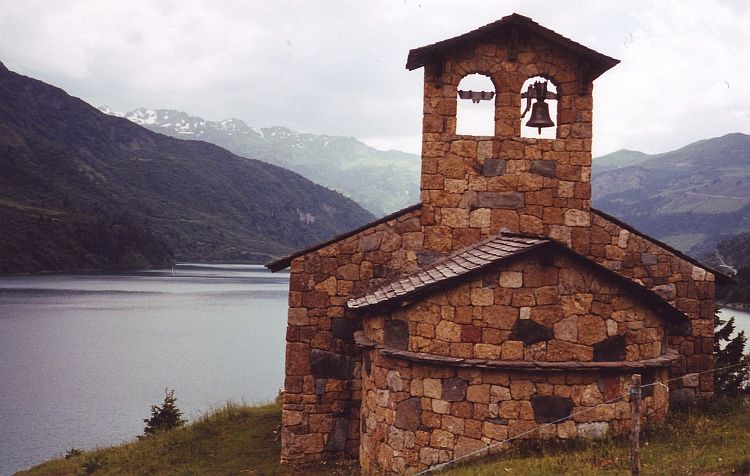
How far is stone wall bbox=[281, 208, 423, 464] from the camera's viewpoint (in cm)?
1005

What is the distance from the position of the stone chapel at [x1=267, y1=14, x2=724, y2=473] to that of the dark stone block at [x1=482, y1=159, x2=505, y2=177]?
2cm

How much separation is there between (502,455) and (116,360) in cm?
3300

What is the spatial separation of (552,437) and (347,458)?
3.79m

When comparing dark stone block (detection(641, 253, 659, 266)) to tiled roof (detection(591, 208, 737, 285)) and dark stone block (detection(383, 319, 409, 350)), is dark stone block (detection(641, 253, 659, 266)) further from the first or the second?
dark stone block (detection(383, 319, 409, 350))

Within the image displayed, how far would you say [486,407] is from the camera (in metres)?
7.57

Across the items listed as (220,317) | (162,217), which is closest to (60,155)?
(162,217)

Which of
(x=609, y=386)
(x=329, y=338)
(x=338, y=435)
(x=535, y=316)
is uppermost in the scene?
(x=535, y=316)

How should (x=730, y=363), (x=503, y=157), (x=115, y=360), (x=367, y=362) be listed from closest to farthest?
1. (x=367, y=362)
2. (x=503, y=157)
3. (x=730, y=363)
4. (x=115, y=360)

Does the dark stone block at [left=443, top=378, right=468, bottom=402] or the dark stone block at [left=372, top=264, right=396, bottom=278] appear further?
the dark stone block at [left=372, top=264, right=396, bottom=278]

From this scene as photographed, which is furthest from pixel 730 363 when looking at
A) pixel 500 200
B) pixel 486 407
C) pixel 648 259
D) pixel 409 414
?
pixel 409 414

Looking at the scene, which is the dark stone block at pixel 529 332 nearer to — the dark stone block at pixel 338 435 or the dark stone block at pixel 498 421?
the dark stone block at pixel 498 421

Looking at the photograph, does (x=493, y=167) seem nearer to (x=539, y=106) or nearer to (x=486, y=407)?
(x=539, y=106)

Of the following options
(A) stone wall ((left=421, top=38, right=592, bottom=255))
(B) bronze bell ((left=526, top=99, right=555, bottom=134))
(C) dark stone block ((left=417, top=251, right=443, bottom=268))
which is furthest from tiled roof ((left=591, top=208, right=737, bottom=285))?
(C) dark stone block ((left=417, top=251, right=443, bottom=268))

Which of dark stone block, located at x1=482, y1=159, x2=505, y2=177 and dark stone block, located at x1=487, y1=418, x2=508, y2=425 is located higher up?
dark stone block, located at x1=482, y1=159, x2=505, y2=177
